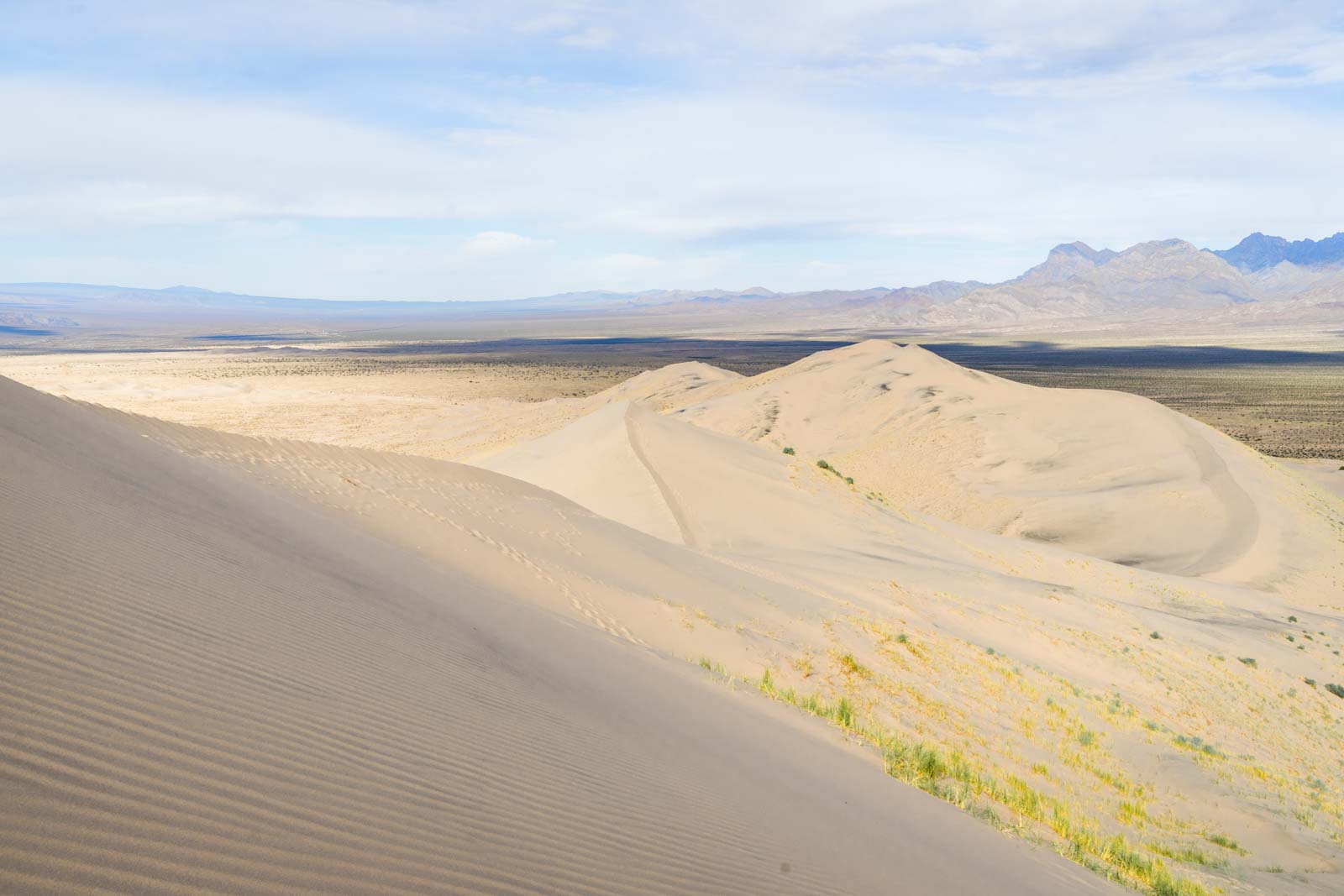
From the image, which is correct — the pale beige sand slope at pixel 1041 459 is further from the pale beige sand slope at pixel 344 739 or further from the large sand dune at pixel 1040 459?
the pale beige sand slope at pixel 344 739

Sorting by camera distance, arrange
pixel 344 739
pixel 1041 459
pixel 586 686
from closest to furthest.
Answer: pixel 344 739 → pixel 586 686 → pixel 1041 459

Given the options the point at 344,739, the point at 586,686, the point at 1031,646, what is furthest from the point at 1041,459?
the point at 344,739

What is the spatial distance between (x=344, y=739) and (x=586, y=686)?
3.06m

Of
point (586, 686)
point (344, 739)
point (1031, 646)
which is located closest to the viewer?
point (344, 739)

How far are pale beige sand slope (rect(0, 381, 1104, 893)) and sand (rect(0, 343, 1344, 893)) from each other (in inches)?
0.9

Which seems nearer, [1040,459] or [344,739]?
[344,739]

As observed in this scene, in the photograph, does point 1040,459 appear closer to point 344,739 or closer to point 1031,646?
point 1031,646

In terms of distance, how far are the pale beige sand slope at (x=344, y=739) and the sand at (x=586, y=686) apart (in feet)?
0.08

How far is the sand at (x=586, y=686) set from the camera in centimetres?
334

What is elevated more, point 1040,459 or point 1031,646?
point 1040,459

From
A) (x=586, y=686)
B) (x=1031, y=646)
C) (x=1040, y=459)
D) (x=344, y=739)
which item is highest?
(x=344, y=739)

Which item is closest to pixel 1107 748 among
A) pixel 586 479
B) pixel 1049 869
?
pixel 1049 869

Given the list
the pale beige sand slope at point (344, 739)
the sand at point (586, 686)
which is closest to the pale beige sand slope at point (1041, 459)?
the sand at point (586, 686)

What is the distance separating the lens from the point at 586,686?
6973mm
